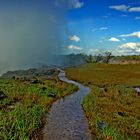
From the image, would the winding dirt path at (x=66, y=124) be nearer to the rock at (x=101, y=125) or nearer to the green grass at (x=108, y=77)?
the rock at (x=101, y=125)

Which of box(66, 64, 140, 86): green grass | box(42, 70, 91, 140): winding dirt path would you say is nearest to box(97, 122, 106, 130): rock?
box(42, 70, 91, 140): winding dirt path

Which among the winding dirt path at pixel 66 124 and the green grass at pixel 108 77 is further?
the green grass at pixel 108 77

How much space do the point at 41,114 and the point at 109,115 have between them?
25.0 ft

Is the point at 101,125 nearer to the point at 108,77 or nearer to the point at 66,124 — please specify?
the point at 66,124

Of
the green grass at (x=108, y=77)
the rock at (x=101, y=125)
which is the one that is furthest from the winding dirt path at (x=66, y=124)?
the green grass at (x=108, y=77)

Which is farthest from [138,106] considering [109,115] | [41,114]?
[41,114]

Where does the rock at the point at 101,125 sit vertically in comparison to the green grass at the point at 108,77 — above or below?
above

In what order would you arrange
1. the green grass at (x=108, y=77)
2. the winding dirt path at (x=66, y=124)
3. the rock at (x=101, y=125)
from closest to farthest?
the winding dirt path at (x=66, y=124), the rock at (x=101, y=125), the green grass at (x=108, y=77)

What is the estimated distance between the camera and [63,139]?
26.0 meters

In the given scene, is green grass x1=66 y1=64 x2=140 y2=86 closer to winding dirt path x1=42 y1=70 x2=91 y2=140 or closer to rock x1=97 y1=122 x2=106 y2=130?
winding dirt path x1=42 y1=70 x2=91 y2=140

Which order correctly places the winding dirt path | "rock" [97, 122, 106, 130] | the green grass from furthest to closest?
the green grass < "rock" [97, 122, 106, 130] < the winding dirt path

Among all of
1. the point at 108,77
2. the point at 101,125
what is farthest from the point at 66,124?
the point at 108,77

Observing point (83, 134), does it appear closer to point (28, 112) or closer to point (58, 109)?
point (28, 112)

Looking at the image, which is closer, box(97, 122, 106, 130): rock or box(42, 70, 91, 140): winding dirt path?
box(42, 70, 91, 140): winding dirt path
